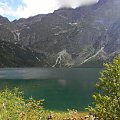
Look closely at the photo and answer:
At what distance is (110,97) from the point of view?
12.8m

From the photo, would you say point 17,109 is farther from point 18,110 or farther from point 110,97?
point 110,97

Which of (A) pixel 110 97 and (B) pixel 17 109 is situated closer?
(A) pixel 110 97

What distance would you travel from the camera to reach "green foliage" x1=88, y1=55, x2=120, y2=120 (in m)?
12.5

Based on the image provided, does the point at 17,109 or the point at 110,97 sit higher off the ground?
the point at 110,97

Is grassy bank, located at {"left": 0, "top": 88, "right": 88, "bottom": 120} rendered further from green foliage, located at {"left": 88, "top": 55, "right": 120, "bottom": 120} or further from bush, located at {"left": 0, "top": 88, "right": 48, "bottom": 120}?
green foliage, located at {"left": 88, "top": 55, "right": 120, "bottom": 120}

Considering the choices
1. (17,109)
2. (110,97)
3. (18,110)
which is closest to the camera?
(110,97)

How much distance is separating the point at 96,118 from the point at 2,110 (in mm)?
4020

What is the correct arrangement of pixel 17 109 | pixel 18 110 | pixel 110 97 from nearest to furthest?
pixel 110 97 < pixel 18 110 < pixel 17 109

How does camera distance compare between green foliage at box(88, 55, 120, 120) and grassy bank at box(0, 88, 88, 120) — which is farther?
grassy bank at box(0, 88, 88, 120)

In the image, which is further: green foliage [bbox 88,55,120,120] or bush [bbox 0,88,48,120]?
bush [bbox 0,88,48,120]

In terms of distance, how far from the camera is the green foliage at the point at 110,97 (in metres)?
12.5

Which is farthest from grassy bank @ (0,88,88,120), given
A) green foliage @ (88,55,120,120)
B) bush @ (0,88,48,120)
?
green foliage @ (88,55,120,120)

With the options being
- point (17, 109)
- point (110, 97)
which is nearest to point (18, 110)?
point (17, 109)

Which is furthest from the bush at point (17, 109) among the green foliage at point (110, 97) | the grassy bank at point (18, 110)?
the green foliage at point (110, 97)
